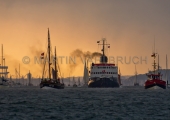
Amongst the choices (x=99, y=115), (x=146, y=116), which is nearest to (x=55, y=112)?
(x=99, y=115)

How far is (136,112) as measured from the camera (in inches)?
3263

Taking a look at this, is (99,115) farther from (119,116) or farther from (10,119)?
(10,119)

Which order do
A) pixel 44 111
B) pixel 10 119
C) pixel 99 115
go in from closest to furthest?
pixel 10 119, pixel 99 115, pixel 44 111

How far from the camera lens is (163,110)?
8694 centimetres

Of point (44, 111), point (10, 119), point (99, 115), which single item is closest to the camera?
point (10, 119)

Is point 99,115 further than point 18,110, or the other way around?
point 18,110

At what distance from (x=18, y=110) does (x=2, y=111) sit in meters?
2.62

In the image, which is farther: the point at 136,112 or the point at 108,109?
the point at 108,109

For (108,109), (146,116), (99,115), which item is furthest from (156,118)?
(108,109)

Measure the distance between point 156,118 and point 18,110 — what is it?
74.9 feet

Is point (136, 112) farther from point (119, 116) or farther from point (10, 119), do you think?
point (10, 119)

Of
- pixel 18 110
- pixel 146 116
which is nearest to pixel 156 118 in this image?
pixel 146 116

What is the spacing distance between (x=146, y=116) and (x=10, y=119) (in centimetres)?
1805

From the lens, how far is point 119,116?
77250 millimetres
